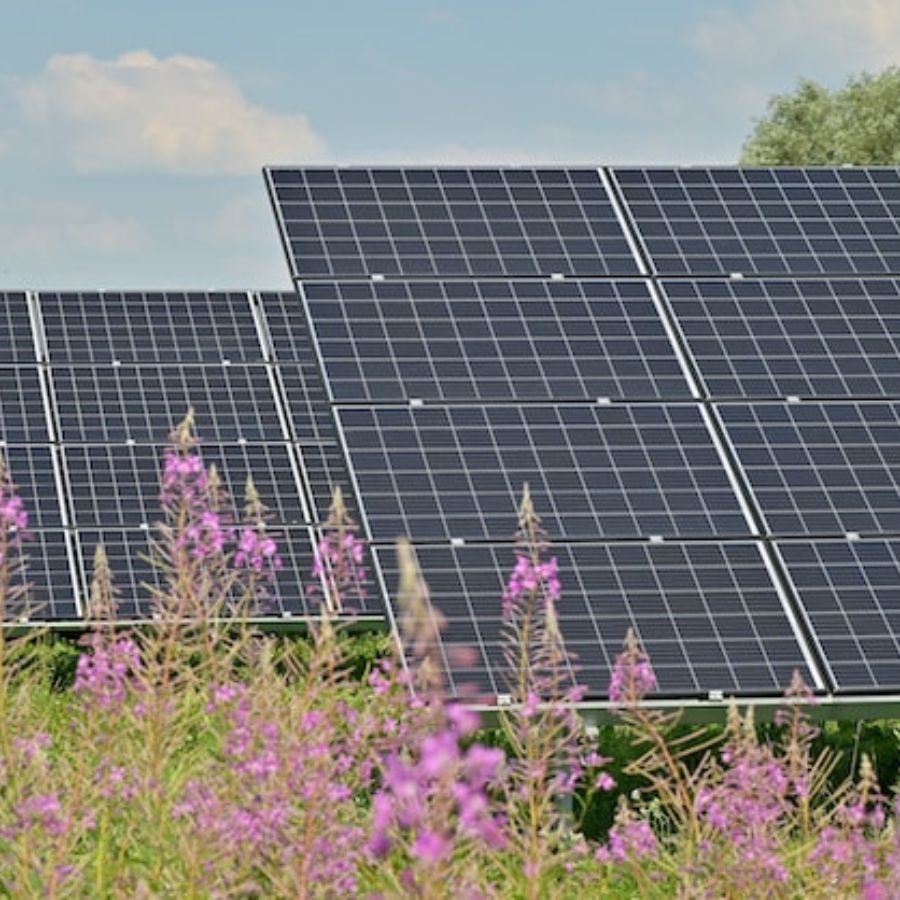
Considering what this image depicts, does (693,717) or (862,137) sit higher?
(862,137)

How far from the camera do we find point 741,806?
747cm

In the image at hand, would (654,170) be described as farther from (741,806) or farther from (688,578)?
(741,806)

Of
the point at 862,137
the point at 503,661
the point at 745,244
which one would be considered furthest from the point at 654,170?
the point at 862,137

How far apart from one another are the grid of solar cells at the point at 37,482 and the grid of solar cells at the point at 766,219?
873 cm

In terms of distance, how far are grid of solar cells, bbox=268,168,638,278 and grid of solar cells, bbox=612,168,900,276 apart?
0.39 m

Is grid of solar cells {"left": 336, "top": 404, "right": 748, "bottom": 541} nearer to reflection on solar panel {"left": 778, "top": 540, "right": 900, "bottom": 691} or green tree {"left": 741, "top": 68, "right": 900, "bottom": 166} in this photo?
reflection on solar panel {"left": 778, "top": 540, "right": 900, "bottom": 691}

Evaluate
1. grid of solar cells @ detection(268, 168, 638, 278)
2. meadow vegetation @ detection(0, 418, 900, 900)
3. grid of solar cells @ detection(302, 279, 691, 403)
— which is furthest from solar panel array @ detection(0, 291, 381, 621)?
meadow vegetation @ detection(0, 418, 900, 900)

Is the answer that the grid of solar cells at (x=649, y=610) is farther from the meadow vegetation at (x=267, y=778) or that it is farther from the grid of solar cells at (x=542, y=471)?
the meadow vegetation at (x=267, y=778)

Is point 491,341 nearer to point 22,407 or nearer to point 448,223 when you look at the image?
point 448,223

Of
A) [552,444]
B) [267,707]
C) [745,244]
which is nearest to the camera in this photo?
[267,707]

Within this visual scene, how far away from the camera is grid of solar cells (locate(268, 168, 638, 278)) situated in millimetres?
17500

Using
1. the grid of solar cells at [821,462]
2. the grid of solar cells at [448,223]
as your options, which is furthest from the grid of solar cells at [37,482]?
the grid of solar cells at [821,462]

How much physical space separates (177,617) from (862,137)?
48713 millimetres

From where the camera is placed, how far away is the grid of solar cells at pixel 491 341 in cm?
1597
